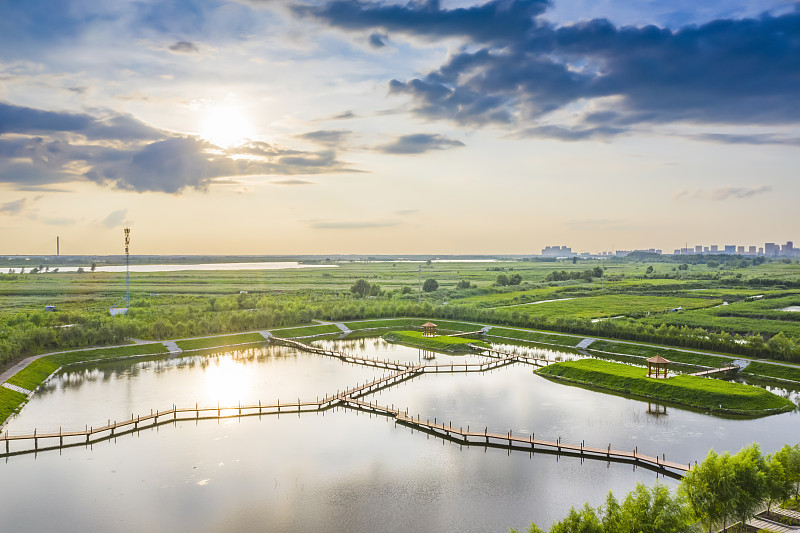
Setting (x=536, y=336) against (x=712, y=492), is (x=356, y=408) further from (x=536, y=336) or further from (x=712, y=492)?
(x=536, y=336)

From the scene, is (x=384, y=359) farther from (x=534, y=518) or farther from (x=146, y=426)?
(x=534, y=518)

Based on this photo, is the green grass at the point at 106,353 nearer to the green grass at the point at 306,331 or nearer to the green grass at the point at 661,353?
the green grass at the point at 306,331

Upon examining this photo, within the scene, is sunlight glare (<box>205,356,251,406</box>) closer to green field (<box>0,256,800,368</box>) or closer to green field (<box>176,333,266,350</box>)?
green field (<box>176,333,266,350</box>)

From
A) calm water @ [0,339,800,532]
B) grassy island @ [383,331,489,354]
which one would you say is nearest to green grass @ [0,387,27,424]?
calm water @ [0,339,800,532]

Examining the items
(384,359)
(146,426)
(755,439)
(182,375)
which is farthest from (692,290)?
(146,426)

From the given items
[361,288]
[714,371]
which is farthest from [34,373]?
[361,288]

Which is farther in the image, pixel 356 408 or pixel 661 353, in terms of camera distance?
pixel 661 353

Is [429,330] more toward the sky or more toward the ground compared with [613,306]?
more toward the ground
